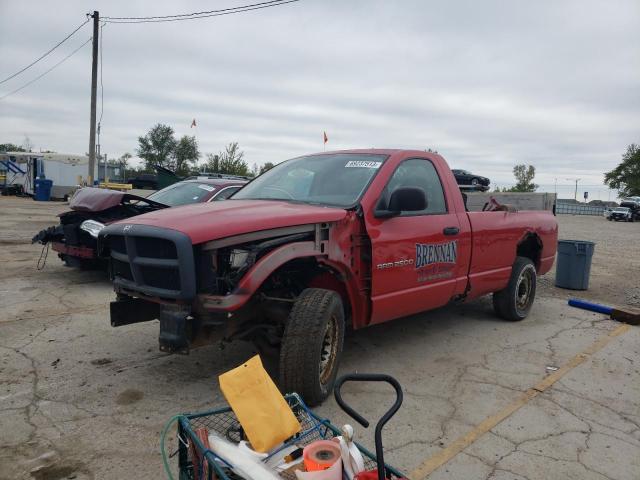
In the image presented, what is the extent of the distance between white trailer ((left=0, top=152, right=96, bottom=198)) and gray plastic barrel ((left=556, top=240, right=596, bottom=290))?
96.8ft

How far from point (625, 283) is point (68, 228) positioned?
9127mm

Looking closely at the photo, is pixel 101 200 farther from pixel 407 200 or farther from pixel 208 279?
pixel 407 200

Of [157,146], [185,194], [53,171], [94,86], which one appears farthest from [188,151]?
[185,194]

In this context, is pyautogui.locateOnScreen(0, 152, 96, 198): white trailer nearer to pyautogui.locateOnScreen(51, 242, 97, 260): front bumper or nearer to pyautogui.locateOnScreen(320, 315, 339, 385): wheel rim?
→ pyautogui.locateOnScreen(51, 242, 97, 260): front bumper

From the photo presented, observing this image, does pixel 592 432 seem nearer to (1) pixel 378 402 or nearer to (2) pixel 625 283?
(1) pixel 378 402

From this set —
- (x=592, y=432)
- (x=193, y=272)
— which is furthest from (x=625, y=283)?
(x=193, y=272)

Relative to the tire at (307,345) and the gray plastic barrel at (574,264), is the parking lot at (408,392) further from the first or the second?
the gray plastic barrel at (574,264)

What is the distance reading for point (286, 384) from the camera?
3389 mm

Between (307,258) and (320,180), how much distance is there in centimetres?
106

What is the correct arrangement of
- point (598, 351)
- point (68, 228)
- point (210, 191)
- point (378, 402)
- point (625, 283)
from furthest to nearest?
point (625, 283)
point (210, 191)
point (68, 228)
point (598, 351)
point (378, 402)

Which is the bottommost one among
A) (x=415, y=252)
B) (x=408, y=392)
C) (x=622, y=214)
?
(x=408, y=392)

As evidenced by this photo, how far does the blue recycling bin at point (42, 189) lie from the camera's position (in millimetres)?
29750

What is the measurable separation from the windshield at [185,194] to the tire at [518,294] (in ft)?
14.2

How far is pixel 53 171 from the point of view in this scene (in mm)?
32969
